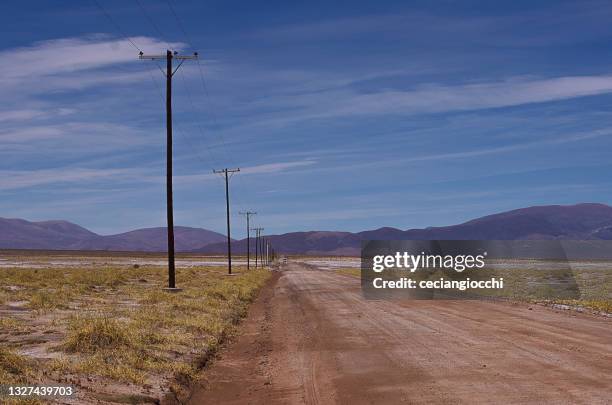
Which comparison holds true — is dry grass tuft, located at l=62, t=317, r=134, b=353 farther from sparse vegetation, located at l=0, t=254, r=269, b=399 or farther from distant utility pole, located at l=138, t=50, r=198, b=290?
distant utility pole, located at l=138, t=50, r=198, b=290

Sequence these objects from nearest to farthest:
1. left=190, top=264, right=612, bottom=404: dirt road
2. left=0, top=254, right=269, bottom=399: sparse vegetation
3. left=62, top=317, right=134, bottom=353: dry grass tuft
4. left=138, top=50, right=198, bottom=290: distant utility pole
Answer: left=190, top=264, right=612, bottom=404: dirt road → left=0, top=254, right=269, bottom=399: sparse vegetation → left=62, top=317, right=134, bottom=353: dry grass tuft → left=138, top=50, right=198, bottom=290: distant utility pole

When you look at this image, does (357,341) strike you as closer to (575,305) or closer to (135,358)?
(135,358)

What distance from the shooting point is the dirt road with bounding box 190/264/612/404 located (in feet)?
38.0

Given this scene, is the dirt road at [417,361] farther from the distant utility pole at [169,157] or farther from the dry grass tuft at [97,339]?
the distant utility pole at [169,157]

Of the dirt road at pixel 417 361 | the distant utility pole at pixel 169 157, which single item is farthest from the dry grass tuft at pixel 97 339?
the distant utility pole at pixel 169 157

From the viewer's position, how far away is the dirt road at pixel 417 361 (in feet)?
38.0

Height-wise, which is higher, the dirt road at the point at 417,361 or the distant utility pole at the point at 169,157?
the distant utility pole at the point at 169,157

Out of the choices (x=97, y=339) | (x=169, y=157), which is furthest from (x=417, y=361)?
(x=169, y=157)

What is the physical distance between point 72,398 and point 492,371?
761 cm

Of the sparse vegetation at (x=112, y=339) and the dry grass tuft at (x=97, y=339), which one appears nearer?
the sparse vegetation at (x=112, y=339)

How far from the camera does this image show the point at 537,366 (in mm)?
13891

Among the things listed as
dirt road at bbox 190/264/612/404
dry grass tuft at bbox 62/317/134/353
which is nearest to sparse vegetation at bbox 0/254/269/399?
dry grass tuft at bbox 62/317/134/353

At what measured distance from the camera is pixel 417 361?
14906mm

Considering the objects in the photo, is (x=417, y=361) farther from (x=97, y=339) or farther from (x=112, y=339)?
(x=97, y=339)
